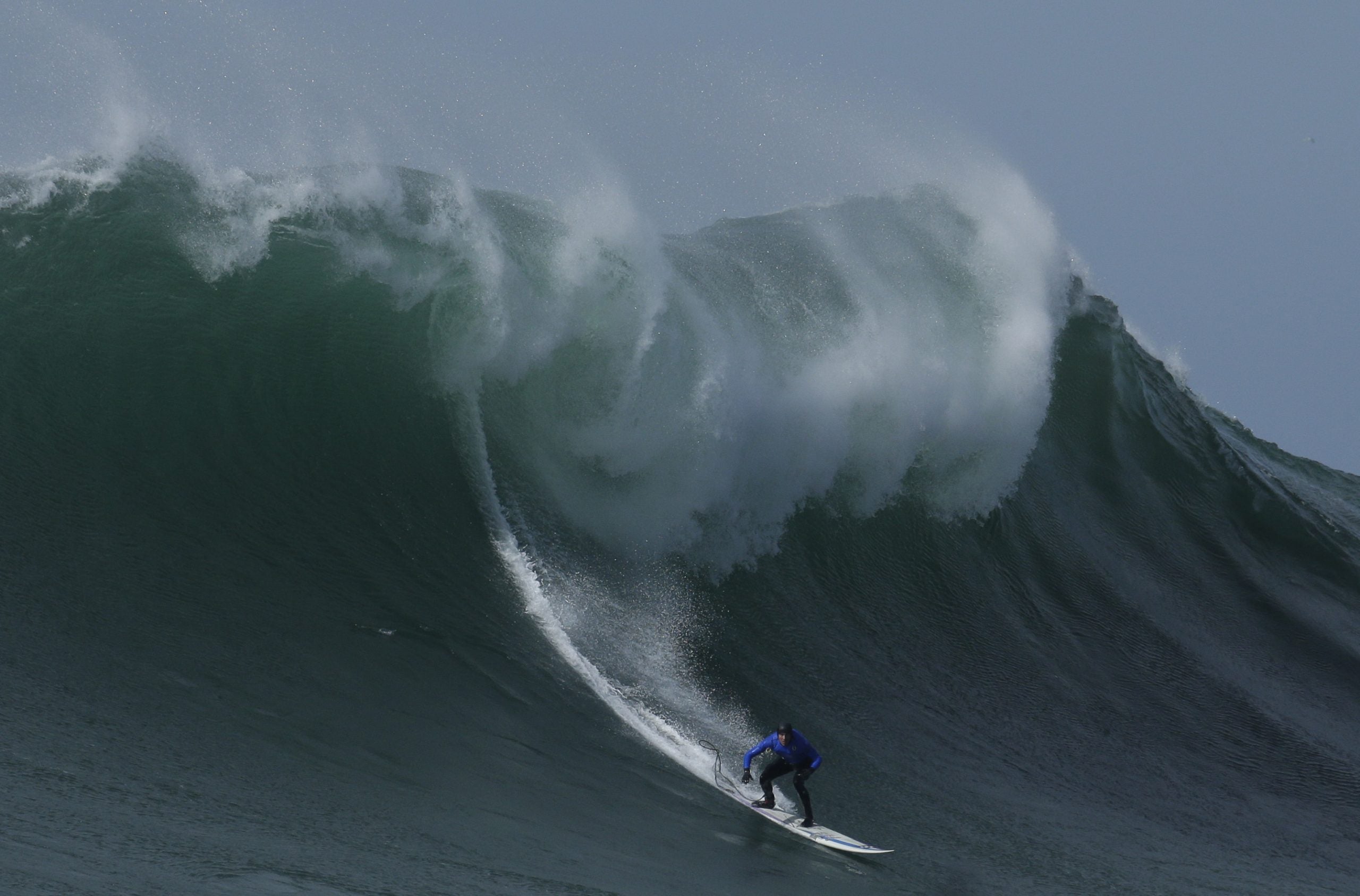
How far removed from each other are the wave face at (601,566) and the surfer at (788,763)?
0.30 meters

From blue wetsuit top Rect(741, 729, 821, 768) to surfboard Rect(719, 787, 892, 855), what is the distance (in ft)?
0.86

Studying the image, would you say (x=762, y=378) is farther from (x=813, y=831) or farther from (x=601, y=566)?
(x=813, y=831)

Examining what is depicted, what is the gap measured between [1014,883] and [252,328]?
7576 mm

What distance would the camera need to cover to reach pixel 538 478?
34.8 ft

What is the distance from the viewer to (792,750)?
7.67 m

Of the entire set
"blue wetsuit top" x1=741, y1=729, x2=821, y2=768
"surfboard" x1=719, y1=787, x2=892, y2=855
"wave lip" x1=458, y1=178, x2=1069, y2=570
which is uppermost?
"wave lip" x1=458, y1=178, x2=1069, y2=570

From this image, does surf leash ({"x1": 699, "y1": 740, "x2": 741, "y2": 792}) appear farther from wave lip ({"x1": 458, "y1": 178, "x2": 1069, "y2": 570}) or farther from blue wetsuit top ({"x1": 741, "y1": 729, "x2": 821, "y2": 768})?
wave lip ({"x1": 458, "y1": 178, "x2": 1069, "y2": 570})

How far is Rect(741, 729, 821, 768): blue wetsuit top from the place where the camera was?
7664 millimetres

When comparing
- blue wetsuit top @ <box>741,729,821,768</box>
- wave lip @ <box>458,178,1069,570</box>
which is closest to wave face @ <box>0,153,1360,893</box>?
wave lip @ <box>458,178,1069,570</box>

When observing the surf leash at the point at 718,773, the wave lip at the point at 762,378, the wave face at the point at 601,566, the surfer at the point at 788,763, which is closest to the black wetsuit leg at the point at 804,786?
the surfer at the point at 788,763

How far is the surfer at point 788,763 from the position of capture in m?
7.64

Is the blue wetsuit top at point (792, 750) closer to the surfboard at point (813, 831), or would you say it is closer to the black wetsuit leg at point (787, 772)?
the black wetsuit leg at point (787, 772)

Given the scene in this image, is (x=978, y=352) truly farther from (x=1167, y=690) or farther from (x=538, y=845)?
(x=538, y=845)

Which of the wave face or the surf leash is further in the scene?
the surf leash
